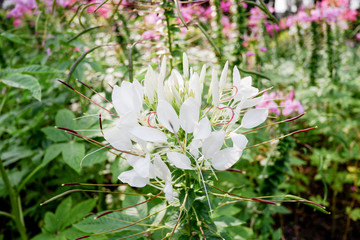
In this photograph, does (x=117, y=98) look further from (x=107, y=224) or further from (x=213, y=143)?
(x=107, y=224)

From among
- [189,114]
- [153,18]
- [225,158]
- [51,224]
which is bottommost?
[51,224]

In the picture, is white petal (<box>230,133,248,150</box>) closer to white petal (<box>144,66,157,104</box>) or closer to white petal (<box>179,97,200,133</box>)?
white petal (<box>179,97,200,133</box>)

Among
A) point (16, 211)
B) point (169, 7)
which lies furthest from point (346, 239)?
point (16, 211)

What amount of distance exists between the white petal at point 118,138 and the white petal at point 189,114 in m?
0.15

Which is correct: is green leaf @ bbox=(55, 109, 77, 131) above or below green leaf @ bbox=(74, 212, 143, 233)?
above

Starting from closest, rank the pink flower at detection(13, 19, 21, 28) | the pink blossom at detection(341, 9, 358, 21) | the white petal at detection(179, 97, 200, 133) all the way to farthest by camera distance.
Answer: the white petal at detection(179, 97, 200, 133)
the pink flower at detection(13, 19, 21, 28)
the pink blossom at detection(341, 9, 358, 21)

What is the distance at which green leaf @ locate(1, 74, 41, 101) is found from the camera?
1.04 meters

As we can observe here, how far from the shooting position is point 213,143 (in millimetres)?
633

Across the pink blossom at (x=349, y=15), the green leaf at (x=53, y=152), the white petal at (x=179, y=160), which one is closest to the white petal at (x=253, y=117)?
Answer: the white petal at (x=179, y=160)

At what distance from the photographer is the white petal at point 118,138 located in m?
0.63

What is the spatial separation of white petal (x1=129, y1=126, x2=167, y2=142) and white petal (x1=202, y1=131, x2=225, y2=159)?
110 millimetres

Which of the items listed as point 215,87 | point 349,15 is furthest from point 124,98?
point 349,15

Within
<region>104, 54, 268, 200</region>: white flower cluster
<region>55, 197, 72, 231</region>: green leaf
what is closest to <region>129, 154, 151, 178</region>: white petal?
<region>104, 54, 268, 200</region>: white flower cluster

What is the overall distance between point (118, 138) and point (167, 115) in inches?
5.7
